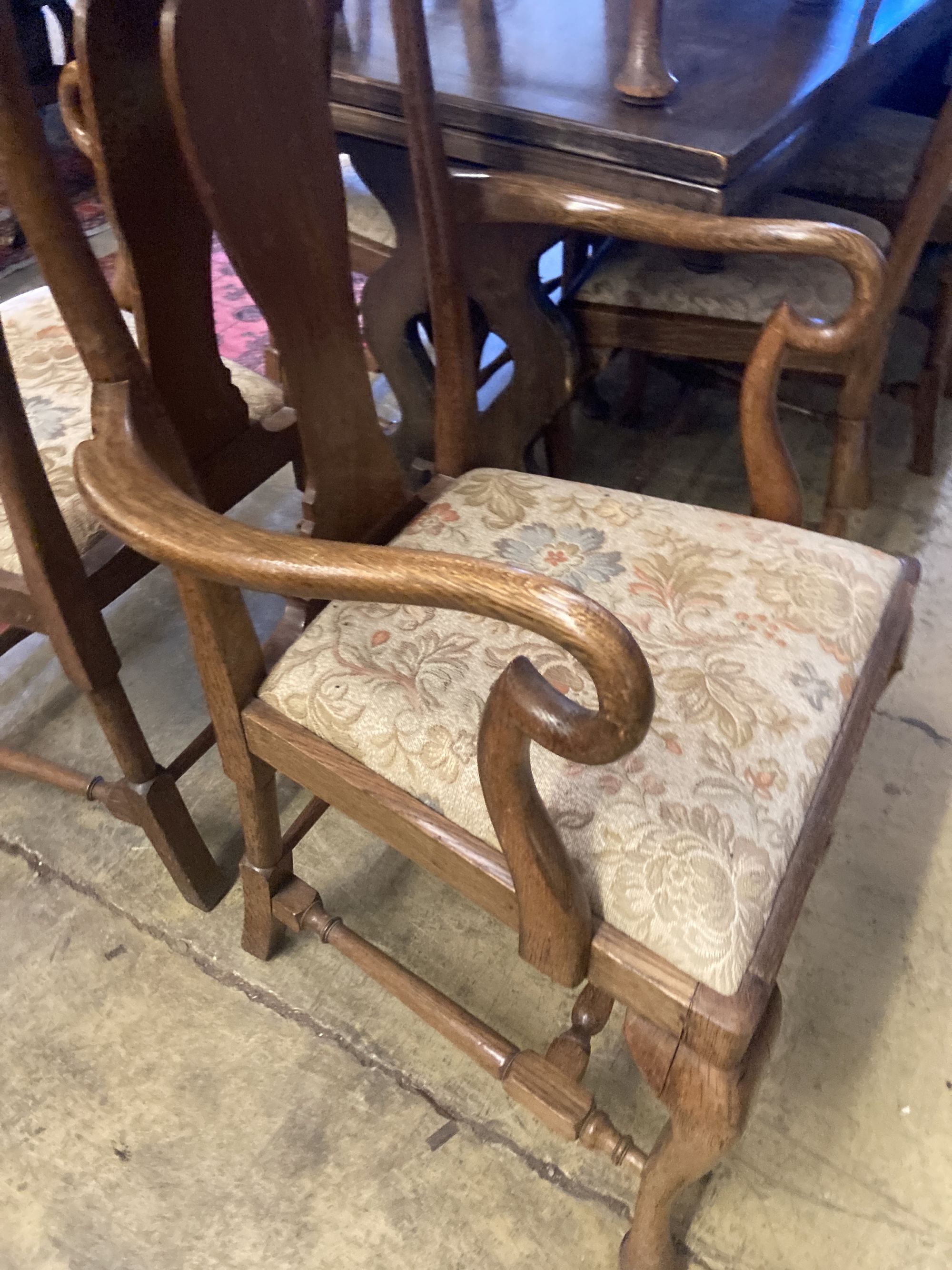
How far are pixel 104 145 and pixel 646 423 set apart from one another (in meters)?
1.43

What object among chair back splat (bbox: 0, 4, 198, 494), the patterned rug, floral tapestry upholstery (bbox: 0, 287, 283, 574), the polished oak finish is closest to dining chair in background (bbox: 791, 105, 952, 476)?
the polished oak finish

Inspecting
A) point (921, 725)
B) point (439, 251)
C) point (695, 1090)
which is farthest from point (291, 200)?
point (921, 725)

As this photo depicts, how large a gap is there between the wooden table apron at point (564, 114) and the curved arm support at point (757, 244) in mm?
83

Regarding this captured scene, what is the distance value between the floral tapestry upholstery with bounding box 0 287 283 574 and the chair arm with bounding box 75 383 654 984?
→ 0.29 m

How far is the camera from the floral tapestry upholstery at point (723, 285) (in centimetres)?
127

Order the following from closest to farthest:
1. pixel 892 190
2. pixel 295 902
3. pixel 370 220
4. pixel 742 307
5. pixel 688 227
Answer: pixel 688 227
pixel 295 902
pixel 742 307
pixel 370 220
pixel 892 190

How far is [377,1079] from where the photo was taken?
0.99 metres

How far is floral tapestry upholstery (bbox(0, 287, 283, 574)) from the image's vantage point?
91 cm

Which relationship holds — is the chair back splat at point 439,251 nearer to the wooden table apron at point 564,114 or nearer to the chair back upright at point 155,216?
the wooden table apron at point 564,114

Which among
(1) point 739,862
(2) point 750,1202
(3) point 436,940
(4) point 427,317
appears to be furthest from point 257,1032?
(4) point 427,317

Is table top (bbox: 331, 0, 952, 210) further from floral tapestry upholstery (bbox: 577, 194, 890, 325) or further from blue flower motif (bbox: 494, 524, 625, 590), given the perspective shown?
blue flower motif (bbox: 494, 524, 625, 590)

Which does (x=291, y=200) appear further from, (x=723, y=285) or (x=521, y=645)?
(x=723, y=285)

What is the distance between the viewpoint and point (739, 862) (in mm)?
636

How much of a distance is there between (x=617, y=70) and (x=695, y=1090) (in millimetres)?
1128
